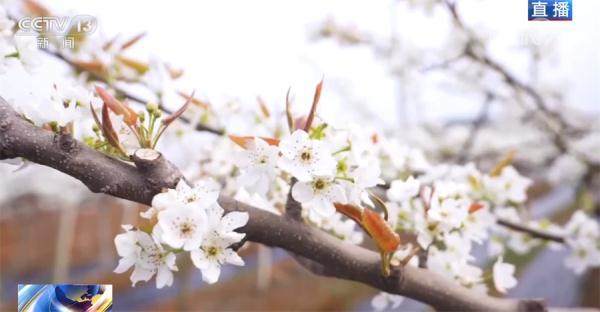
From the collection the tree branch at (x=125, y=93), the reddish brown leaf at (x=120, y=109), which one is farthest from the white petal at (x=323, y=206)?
the tree branch at (x=125, y=93)

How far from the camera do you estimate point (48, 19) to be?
51 cm

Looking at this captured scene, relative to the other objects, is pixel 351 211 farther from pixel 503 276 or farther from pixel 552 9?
pixel 552 9

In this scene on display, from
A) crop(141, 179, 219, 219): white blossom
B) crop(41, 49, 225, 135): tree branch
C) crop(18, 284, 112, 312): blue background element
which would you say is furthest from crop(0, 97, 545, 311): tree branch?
crop(41, 49, 225, 135): tree branch

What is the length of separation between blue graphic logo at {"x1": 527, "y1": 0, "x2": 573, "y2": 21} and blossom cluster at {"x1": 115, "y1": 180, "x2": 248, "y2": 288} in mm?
383

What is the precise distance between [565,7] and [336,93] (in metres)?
0.98

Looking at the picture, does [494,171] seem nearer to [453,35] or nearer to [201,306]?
[453,35]

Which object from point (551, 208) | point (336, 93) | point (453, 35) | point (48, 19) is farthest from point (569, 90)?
point (48, 19)

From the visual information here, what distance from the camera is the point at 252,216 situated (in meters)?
0.29

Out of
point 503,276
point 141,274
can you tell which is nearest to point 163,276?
point 141,274

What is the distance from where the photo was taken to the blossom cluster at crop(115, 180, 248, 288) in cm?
25

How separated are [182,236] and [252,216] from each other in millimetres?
49
